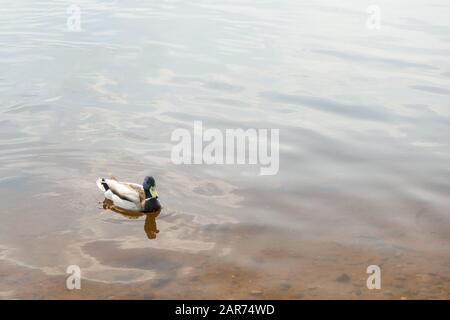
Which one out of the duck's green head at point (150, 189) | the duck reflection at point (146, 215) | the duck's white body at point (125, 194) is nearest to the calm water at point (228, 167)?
the duck reflection at point (146, 215)

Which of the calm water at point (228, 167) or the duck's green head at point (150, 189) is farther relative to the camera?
the duck's green head at point (150, 189)

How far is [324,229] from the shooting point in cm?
985

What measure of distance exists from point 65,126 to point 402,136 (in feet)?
25.1

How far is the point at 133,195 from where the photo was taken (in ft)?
34.0

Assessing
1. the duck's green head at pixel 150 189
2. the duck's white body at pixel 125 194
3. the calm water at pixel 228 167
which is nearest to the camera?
the calm water at pixel 228 167

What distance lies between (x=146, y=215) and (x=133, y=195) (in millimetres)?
405

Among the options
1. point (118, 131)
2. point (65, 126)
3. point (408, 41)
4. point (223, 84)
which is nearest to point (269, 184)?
point (118, 131)

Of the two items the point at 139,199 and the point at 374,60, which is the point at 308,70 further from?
the point at 139,199

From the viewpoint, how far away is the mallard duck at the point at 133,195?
10242 mm

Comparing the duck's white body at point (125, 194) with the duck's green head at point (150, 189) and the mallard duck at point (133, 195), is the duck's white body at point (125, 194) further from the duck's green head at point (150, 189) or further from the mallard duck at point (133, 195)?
the duck's green head at point (150, 189)

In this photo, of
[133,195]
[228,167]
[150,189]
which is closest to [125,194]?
[133,195]

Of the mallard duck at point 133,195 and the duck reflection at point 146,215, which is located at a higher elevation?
the mallard duck at point 133,195

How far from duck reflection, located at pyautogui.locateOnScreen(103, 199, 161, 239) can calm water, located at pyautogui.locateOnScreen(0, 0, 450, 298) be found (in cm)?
9

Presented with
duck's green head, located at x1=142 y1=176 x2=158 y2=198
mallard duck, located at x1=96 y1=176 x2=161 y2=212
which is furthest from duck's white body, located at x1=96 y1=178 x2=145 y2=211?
duck's green head, located at x1=142 y1=176 x2=158 y2=198
